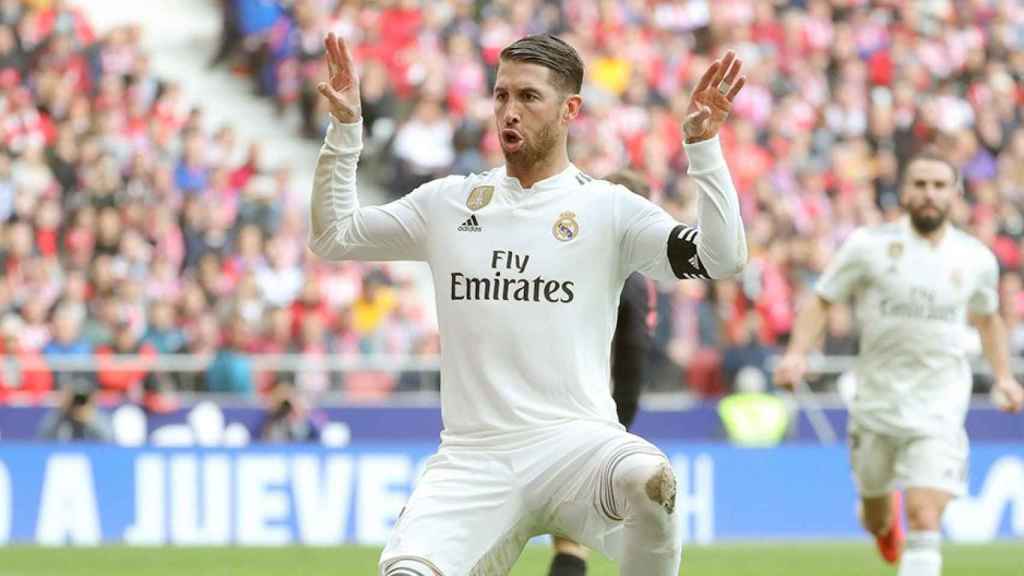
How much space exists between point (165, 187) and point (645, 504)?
14.3 m

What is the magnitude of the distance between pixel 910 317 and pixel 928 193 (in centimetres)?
71

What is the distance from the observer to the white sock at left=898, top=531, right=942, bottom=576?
11328 millimetres

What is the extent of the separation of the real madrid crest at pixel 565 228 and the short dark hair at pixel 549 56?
456 millimetres

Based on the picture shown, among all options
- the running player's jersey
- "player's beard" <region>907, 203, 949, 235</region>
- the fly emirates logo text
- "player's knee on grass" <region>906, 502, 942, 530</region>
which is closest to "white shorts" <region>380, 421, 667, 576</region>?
the fly emirates logo text

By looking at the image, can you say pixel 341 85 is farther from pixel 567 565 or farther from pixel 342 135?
pixel 567 565

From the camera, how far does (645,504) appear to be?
7371 millimetres

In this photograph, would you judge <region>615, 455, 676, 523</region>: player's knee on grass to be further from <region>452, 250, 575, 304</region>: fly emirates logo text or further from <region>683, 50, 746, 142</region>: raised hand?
<region>683, 50, 746, 142</region>: raised hand

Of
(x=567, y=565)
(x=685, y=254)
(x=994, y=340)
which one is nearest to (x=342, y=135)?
(x=685, y=254)

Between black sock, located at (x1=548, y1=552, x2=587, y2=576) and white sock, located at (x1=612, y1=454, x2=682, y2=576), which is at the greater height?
white sock, located at (x1=612, y1=454, x2=682, y2=576)

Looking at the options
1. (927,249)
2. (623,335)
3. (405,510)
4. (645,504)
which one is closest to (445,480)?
(405,510)

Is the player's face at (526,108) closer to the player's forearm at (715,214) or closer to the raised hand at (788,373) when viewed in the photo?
the player's forearm at (715,214)

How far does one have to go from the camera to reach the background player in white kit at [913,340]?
39.8 ft

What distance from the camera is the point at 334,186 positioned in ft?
26.3

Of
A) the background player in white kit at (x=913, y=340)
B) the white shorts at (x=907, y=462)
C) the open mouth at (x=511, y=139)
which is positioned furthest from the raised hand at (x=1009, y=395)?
the open mouth at (x=511, y=139)
